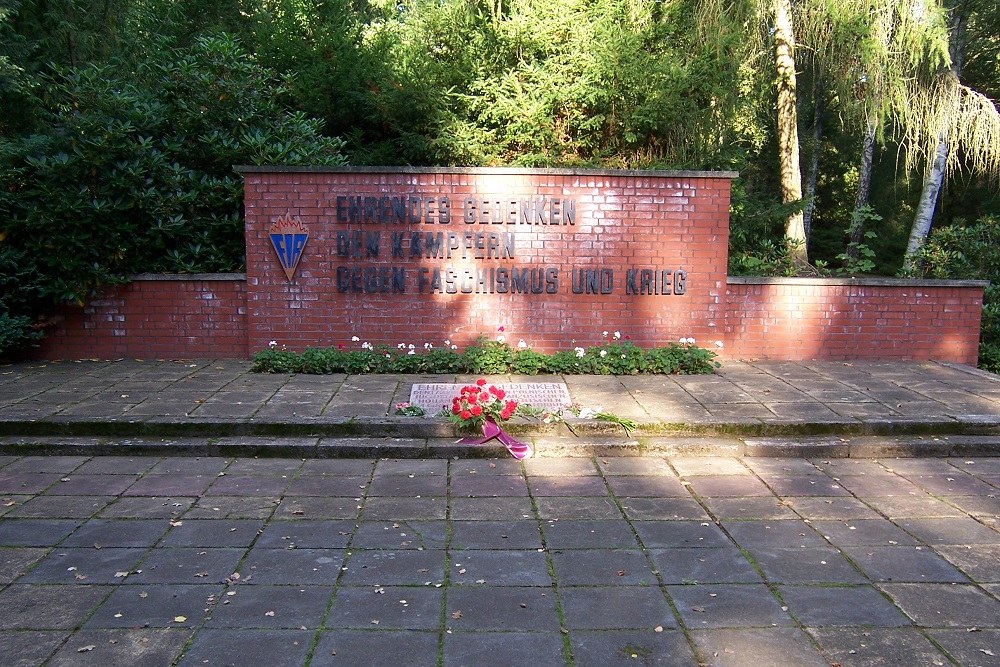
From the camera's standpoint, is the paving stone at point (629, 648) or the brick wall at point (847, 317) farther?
the brick wall at point (847, 317)

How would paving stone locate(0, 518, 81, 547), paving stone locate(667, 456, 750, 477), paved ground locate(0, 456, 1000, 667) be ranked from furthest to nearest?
paving stone locate(667, 456, 750, 477) → paving stone locate(0, 518, 81, 547) → paved ground locate(0, 456, 1000, 667)

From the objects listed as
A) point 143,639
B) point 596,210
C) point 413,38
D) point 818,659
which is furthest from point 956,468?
point 413,38

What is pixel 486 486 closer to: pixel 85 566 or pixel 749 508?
pixel 749 508

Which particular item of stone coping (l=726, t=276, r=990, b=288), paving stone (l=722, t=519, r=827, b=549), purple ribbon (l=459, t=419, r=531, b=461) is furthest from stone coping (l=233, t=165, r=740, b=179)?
paving stone (l=722, t=519, r=827, b=549)

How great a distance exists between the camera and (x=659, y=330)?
8.58m

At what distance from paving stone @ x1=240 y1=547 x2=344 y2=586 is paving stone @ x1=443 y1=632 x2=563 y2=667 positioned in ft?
2.84

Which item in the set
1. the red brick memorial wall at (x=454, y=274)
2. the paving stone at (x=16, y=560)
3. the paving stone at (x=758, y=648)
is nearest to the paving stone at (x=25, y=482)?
the paving stone at (x=16, y=560)

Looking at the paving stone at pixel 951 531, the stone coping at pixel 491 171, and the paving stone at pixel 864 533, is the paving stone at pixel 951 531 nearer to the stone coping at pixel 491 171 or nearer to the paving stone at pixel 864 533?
the paving stone at pixel 864 533

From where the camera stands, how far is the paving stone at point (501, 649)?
2.92 m

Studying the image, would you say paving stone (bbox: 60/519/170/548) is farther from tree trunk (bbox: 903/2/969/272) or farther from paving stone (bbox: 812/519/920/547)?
tree trunk (bbox: 903/2/969/272)

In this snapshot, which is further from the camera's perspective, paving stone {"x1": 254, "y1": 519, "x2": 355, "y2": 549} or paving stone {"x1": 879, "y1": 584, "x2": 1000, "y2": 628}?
paving stone {"x1": 254, "y1": 519, "x2": 355, "y2": 549}

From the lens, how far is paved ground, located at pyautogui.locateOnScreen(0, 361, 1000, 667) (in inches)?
121

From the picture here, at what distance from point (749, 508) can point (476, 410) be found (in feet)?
7.21

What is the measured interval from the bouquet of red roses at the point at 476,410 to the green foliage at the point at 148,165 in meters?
4.41
